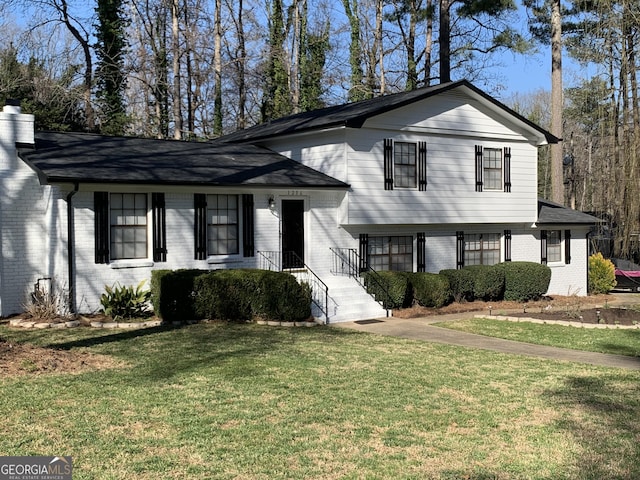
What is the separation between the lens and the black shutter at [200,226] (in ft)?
55.2

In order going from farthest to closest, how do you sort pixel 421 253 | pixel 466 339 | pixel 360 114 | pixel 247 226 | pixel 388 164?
pixel 421 253
pixel 388 164
pixel 360 114
pixel 247 226
pixel 466 339

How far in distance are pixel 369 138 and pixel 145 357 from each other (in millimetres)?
10643

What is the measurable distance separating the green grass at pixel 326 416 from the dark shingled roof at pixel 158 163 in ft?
17.1

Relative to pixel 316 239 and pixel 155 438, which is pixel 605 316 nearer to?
pixel 316 239

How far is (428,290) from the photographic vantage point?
18484 mm

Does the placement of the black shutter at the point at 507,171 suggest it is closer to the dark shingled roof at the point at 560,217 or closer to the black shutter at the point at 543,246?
the dark shingled roof at the point at 560,217

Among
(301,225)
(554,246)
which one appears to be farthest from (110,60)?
(554,246)

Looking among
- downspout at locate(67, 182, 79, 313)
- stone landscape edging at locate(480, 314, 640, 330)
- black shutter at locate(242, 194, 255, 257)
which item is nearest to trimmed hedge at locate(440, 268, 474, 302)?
stone landscape edging at locate(480, 314, 640, 330)

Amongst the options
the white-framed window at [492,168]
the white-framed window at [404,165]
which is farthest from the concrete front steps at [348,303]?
the white-framed window at [492,168]

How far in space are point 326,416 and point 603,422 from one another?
306cm

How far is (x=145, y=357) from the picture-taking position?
35.4 ft

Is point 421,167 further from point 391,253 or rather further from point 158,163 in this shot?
point 158,163

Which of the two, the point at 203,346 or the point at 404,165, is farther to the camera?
the point at 404,165

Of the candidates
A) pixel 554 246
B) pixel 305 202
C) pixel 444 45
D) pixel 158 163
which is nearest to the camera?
pixel 158 163
